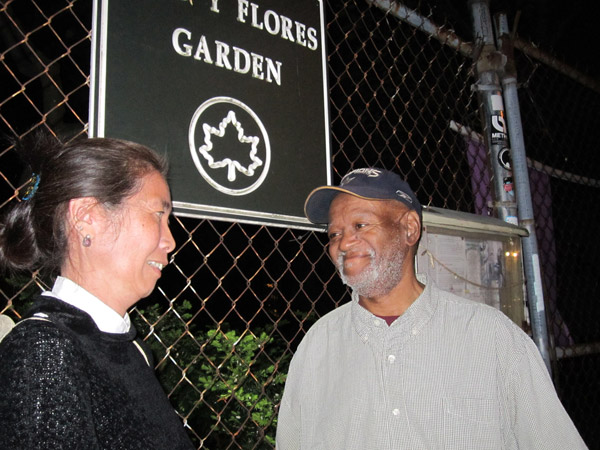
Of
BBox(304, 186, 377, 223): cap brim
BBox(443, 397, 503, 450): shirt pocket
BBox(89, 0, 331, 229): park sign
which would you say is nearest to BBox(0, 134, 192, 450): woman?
BBox(89, 0, 331, 229): park sign

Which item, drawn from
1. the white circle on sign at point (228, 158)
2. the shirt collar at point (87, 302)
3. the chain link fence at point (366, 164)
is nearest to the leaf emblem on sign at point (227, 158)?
the white circle on sign at point (228, 158)

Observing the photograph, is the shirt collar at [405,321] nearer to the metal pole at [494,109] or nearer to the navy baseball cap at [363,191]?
the navy baseball cap at [363,191]

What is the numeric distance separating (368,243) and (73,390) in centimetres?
122

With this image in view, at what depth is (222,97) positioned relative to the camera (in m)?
1.80

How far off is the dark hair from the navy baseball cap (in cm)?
82

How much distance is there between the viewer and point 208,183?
170cm

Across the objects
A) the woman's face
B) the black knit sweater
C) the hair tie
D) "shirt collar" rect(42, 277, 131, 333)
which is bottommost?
the black knit sweater

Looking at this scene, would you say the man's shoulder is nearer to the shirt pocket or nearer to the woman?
the shirt pocket

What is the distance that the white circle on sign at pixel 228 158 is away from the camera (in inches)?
66.9

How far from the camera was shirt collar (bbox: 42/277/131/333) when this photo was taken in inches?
43.1

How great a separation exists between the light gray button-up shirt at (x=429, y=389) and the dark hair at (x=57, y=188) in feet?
3.31

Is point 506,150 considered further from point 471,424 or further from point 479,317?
point 471,424

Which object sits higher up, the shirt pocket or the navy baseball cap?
the navy baseball cap

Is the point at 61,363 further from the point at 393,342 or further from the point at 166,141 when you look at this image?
the point at 393,342
